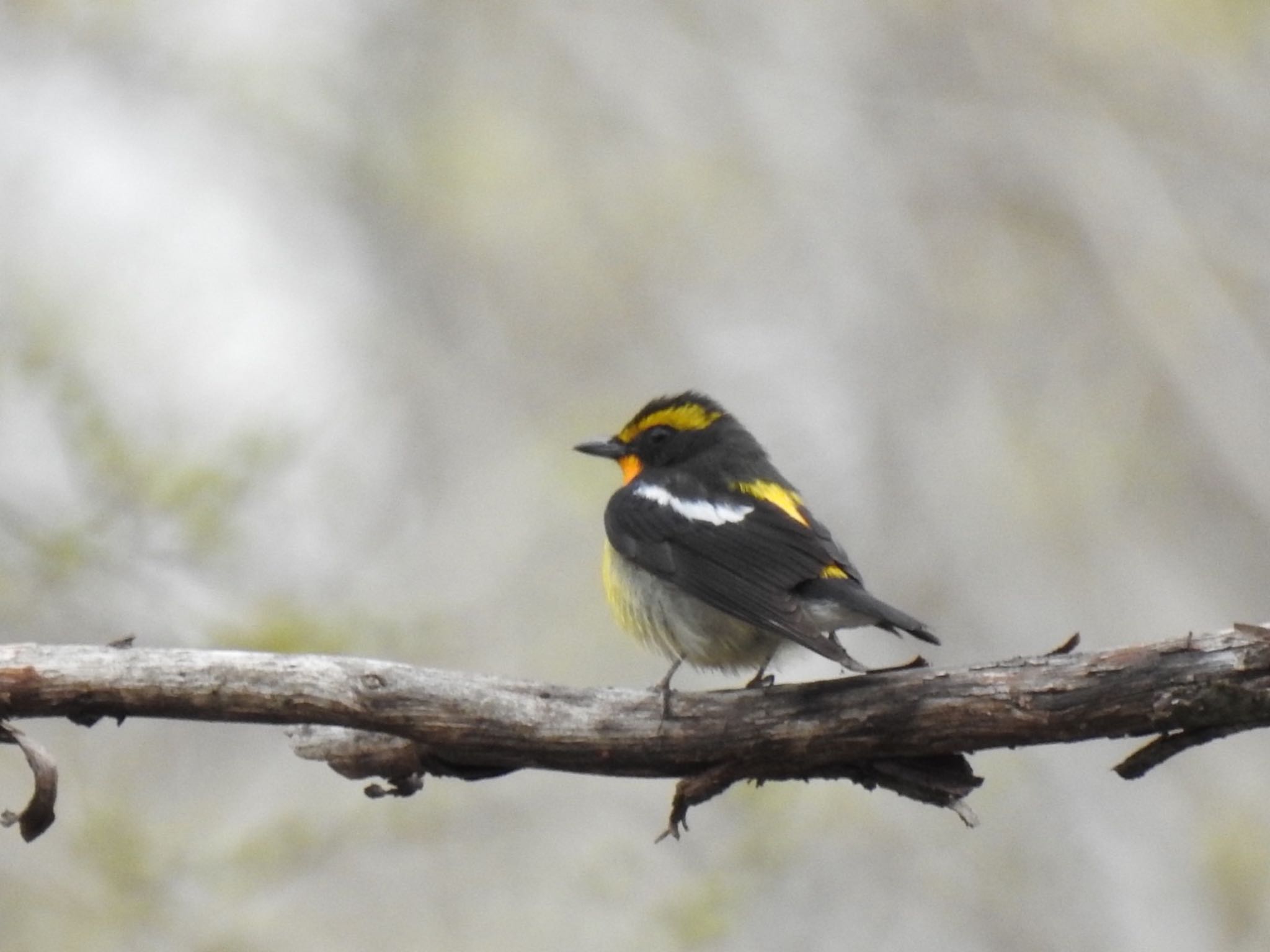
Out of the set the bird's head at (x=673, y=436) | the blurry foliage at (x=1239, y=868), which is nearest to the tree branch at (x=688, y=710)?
the bird's head at (x=673, y=436)

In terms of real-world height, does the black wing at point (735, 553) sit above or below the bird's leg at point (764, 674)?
above

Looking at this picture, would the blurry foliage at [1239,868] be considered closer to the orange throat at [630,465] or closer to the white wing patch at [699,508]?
the orange throat at [630,465]

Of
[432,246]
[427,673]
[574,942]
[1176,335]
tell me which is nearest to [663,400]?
[427,673]

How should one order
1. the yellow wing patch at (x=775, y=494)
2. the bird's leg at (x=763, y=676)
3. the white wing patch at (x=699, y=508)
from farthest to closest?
the yellow wing patch at (x=775, y=494)
the white wing patch at (x=699, y=508)
the bird's leg at (x=763, y=676)

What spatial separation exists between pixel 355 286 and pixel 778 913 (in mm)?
6427

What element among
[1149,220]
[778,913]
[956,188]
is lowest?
[778,913]

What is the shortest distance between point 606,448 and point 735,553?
1.42 meters

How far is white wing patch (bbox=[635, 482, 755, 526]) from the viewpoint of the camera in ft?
18.9

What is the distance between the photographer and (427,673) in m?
4.12

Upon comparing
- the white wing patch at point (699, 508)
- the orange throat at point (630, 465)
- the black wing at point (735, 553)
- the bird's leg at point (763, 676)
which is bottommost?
the bird's leg at point (763, 676)

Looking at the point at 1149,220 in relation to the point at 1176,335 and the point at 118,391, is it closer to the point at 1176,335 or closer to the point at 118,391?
the point at 1176,335

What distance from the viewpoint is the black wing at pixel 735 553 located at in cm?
499

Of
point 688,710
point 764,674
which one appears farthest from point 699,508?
point 688,710

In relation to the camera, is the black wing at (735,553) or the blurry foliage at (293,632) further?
the blurry foliage at (293,632)
